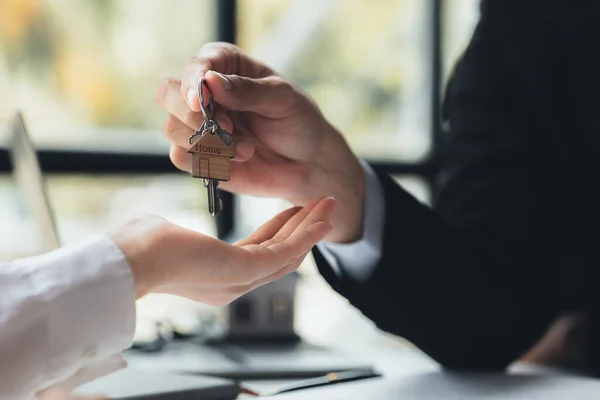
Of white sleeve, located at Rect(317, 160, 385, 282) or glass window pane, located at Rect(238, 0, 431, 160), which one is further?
glass window pane, located at Rect(238, 0, 431, 160)

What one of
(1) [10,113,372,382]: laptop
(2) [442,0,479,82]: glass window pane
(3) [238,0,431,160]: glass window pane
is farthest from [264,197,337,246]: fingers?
(2) [442,0,479,82]: glass window pane

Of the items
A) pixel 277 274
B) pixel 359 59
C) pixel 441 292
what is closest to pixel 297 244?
pixel 277 274

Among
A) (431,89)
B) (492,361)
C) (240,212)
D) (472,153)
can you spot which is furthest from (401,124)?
(492,361)

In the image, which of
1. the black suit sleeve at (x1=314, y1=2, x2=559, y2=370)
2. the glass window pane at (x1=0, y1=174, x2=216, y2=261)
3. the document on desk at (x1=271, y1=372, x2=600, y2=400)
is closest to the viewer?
the document on desk at (x1=271, y1=372, x2=600, y2=400)

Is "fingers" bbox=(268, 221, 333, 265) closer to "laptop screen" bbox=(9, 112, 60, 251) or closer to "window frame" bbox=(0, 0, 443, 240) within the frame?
"laptop screen" bbox=(9, 112, 60, 251)

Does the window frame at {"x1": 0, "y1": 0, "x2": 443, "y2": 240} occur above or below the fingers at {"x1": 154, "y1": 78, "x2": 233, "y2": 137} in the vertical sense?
below

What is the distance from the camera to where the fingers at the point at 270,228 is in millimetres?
736

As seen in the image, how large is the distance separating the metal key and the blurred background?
44.8 inches

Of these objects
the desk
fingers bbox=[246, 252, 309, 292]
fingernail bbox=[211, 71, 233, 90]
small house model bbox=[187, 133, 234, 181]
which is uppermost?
fingernail bbox=[211, 71, 233, 90]

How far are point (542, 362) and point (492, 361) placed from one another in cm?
30

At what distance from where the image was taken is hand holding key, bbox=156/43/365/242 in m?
0.75

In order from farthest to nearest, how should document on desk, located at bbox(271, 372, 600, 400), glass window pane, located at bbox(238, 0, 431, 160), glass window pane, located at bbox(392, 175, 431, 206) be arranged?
glass window pane, located at bbox(392, 175, 431, 206)
glass window pane, located at bbox(238, 0, 431, 160)
document on desk, located at bbox(271, 372, 600, 400)

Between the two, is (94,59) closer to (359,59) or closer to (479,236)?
(359,59)

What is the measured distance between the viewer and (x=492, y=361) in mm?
1043
